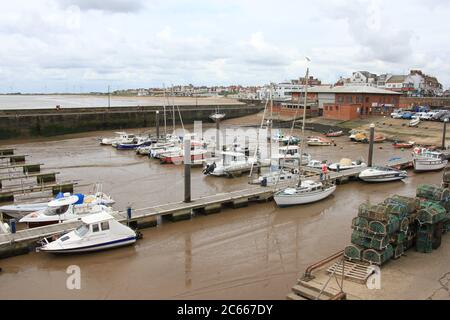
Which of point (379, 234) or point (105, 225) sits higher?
point (379, 234)

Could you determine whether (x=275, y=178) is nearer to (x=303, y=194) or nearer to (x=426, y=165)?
(x=303, y=194)

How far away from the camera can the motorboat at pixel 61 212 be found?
19.2 meters

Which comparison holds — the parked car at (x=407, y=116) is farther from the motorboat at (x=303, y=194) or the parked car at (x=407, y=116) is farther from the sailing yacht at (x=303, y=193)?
the motorboat at (x=303, y=194)

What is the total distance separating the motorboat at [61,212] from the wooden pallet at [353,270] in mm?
11377

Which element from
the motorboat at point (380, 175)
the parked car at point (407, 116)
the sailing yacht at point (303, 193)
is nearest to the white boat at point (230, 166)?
the sailing yacht at point (303, 193)

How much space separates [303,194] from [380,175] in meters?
8.64

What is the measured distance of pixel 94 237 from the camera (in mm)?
16766

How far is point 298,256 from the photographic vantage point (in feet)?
55.0

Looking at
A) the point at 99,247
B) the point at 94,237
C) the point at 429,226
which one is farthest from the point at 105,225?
the point at 429,226

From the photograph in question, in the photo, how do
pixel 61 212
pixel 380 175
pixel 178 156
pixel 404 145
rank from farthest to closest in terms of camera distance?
pixel 404 145 < pixel 178 156 < pixel 380 175 < pixel 61 212

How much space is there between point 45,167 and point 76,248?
2083 centimetres

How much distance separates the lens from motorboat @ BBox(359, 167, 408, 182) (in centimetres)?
2916
